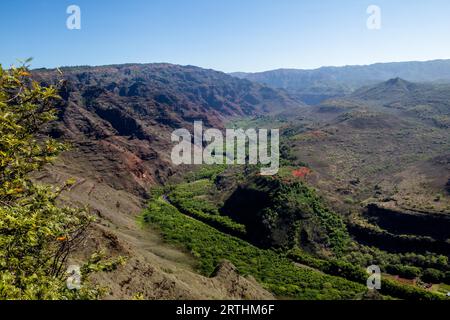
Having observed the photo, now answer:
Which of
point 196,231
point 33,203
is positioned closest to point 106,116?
point 196,231

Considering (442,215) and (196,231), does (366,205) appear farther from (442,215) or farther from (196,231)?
(196,231)

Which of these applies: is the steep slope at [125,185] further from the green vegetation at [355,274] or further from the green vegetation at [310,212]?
the green vegetation at [310,212]

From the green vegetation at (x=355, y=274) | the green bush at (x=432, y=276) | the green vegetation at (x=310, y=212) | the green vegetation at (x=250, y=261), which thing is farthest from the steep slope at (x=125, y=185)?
the green bush at (x=432, y=276)

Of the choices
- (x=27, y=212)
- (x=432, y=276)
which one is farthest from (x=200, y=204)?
(x=27, y=212)

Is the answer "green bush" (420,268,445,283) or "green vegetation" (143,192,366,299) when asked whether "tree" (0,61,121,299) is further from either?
"green bush" (420,268,445,283)

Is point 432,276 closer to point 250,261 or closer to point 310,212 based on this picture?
point 310,212

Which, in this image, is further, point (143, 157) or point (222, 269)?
point (143, 157)
